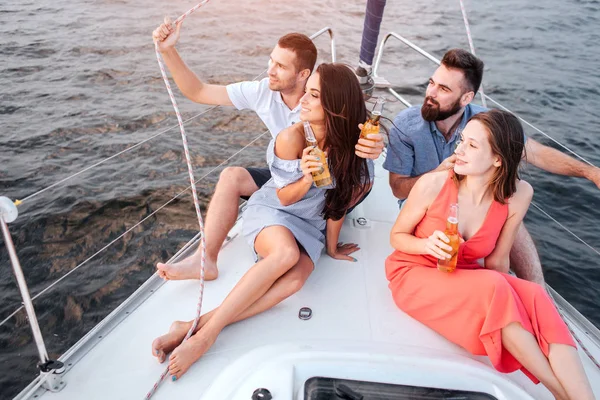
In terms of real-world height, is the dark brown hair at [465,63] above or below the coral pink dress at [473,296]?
above

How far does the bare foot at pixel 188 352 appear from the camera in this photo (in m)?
1.84

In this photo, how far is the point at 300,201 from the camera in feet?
7.83

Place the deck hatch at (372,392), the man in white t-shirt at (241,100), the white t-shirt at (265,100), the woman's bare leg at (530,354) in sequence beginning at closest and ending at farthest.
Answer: the deck hatch at (372,392) → the woman's bare leg at (530,354) → the man in white t-shirt at (241,100) → the white t-shirt at (265,100)

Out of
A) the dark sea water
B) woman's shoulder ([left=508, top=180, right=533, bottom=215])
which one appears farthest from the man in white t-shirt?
the dark sea water

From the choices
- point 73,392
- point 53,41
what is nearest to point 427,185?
point 73,392

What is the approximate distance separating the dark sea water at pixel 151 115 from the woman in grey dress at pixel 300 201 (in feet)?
5.24

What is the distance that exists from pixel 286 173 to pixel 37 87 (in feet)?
18.0

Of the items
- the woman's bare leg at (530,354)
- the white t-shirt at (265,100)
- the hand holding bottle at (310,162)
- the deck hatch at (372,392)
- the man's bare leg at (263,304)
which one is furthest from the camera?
the white t-shirt at (265,100)

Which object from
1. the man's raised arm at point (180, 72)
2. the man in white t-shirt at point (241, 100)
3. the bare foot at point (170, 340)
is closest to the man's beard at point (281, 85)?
the man in white t-shirt at point (241, 100)

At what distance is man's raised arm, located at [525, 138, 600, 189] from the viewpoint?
242 cm

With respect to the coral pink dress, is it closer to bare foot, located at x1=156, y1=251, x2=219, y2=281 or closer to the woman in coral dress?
the woman in coral dress

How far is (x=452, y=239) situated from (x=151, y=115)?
16.3 ft

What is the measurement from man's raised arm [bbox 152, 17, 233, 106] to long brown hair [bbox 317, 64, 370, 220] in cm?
63

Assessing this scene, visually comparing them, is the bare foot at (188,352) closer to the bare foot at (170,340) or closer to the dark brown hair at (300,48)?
the bare foot at (170,340)
